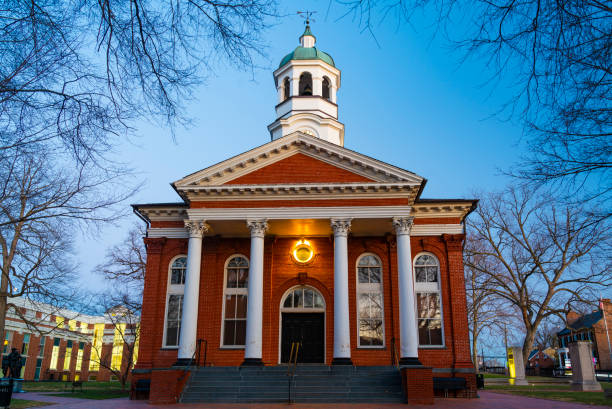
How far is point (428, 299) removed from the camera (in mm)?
22234

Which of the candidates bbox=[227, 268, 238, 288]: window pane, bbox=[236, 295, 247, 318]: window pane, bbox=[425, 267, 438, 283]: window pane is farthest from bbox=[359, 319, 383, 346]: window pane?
bbox=[227, 268, 238, 288]: window pane

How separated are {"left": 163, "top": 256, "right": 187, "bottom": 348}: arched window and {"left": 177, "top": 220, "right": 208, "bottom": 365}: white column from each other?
2.56 metres

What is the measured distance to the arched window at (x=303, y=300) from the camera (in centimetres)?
2300

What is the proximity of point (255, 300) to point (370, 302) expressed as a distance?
6048 mm

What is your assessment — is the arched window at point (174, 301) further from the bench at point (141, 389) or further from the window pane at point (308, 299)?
the window pane at point (308, 299)

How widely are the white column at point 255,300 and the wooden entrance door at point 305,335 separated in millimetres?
3194

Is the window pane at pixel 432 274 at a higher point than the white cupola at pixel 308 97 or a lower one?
lower

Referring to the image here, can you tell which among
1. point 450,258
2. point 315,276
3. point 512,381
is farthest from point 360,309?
point 512,381

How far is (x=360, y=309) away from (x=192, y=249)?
27.1 feet

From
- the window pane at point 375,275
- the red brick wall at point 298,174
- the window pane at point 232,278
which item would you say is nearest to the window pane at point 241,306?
the window pane at point 232,278

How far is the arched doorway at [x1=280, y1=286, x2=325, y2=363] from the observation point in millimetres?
22203

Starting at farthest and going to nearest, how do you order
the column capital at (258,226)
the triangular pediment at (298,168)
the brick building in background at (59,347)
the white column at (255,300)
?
the brick building in background at (59,347), the triangular pediment at (298,168), the column capital at (258,226), the white column at (255,300)

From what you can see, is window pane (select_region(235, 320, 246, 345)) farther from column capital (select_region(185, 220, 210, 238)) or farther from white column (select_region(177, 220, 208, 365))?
column capital (select_region(185, 220, 210, 238))

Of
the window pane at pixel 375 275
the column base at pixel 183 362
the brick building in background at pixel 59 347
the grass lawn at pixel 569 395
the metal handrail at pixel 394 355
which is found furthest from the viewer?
the brick building in background at pixel 59 347
